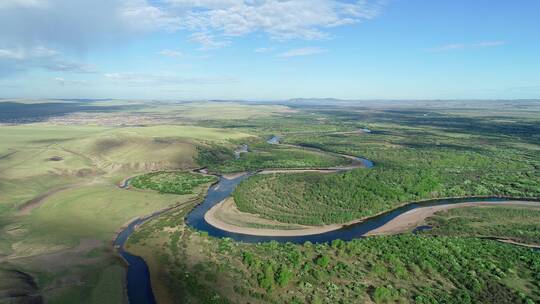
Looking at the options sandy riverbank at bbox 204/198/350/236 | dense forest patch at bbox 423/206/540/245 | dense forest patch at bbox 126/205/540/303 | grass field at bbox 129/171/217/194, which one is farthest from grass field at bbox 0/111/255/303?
dense forest patch at bbox 423/206/540/245

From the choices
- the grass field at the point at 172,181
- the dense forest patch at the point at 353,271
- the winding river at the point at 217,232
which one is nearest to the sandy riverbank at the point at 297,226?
the winding river at the point at 217,232

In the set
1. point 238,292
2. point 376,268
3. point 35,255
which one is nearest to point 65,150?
point 35,255

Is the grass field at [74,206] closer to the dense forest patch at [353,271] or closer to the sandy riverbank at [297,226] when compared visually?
the dense forest patch at [353,271]

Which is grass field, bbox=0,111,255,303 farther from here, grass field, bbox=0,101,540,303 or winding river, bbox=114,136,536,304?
winding river, bbox=114,136,536,304

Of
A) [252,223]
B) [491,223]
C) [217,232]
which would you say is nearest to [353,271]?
[252,223]

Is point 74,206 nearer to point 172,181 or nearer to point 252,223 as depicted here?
point 172,181

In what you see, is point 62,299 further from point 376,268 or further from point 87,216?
point 376,268
